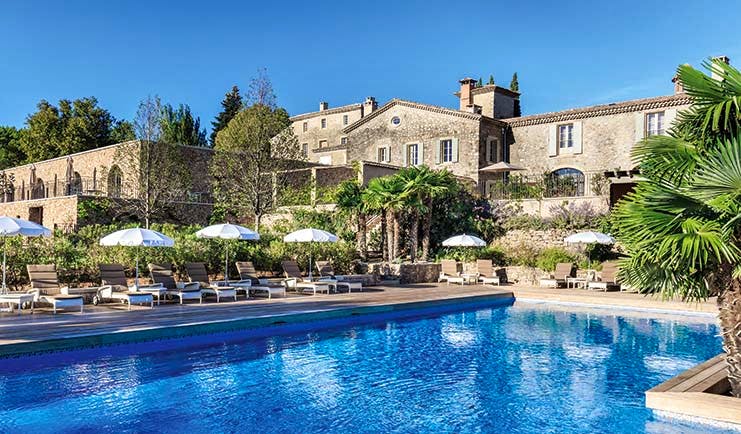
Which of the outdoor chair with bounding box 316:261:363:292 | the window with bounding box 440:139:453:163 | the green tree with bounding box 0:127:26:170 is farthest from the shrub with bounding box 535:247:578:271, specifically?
the green tree with bounding box 0:127:26:170

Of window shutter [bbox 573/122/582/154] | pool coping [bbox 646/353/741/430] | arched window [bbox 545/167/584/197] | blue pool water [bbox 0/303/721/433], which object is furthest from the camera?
window shutter [bbox 573/122/582/154]

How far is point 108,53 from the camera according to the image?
2680cm

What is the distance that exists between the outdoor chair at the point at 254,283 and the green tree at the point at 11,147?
1659 inches

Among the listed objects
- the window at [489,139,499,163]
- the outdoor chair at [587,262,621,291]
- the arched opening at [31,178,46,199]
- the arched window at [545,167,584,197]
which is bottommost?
the outdoor chair at [587,262,621,291]

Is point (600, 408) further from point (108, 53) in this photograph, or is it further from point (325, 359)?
point (108, 53)

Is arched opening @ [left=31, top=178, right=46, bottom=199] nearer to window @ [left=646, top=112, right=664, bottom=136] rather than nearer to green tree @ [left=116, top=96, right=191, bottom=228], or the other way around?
green tree @ [left=116, top=96, right=191, bottom=228]

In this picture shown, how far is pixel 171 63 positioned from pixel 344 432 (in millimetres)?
25263

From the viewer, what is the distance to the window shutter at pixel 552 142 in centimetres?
3228

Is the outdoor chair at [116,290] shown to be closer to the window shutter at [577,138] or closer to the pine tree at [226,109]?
the window shutter at [577,138]

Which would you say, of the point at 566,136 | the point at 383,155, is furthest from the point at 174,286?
the point at 383,155

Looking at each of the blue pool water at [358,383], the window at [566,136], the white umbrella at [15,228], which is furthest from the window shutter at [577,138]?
the white umbrella at [15,228]

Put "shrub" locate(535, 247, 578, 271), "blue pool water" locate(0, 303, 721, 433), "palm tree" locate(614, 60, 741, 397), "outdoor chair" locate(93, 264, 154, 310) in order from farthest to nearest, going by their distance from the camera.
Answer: "shrub" locate(535, 247, 578, 271) → "outdoor chair" locate(93, 264, 154, 310) → "blue pool water" locate(0, 303, 721, 433) → "palm tree" locate(614, 60, 741, 397)

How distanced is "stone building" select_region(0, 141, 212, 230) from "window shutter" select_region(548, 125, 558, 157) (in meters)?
17.9

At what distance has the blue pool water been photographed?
6.62 meters
